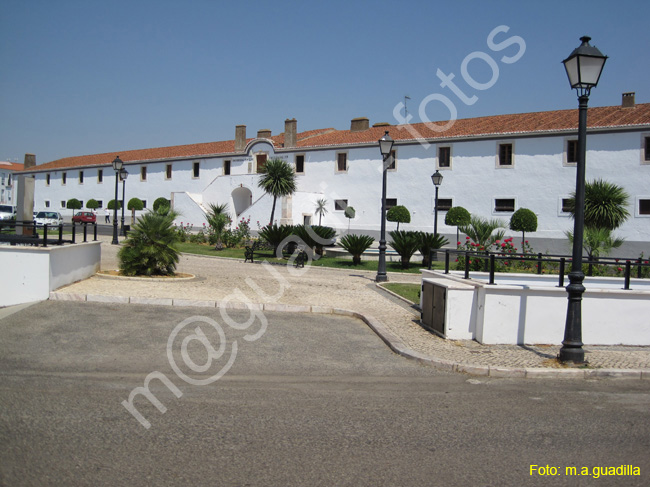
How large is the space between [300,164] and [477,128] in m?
14.2

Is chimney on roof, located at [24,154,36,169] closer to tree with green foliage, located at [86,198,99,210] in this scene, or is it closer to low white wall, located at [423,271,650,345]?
tree with green foliage, located at [86,198,99,210]

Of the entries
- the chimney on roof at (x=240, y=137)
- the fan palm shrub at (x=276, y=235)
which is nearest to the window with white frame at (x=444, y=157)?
the fan palm shrub at (x=276, y=235)

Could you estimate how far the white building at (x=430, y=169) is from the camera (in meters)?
30.8

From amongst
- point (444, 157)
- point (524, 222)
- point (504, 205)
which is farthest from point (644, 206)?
point (444, 157)

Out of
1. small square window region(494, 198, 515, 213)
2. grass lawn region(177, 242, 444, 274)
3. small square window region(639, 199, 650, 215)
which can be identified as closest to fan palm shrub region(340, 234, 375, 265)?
grass lawn region(177, 242, 444, 274)

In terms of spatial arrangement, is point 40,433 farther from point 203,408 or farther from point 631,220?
point 631,220

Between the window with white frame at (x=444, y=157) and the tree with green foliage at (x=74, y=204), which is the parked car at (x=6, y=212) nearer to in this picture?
the tree with green foliage at (x=74, y=204)

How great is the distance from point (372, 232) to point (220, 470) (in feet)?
115

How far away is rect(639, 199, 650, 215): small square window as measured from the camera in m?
30.1

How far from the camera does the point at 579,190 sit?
7410mm

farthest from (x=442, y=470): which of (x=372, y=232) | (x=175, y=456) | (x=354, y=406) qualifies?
(x=372, y=232)

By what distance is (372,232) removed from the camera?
38562 mm

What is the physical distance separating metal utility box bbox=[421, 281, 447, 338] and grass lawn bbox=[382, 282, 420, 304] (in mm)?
2532

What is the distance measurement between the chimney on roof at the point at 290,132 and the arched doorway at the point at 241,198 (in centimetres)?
536
